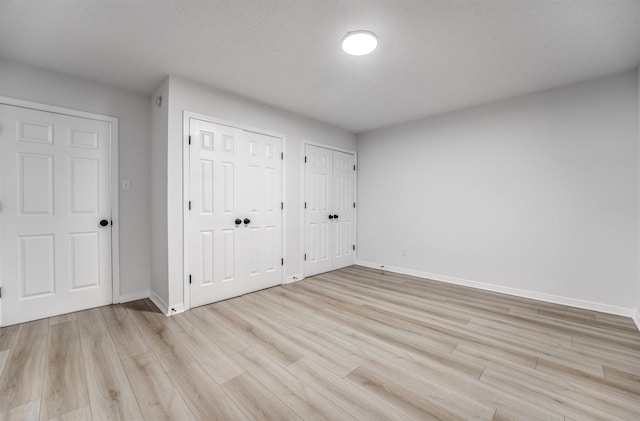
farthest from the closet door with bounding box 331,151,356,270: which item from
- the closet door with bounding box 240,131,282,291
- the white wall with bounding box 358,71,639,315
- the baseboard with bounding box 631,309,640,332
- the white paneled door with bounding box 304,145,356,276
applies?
the baseboard with bounding box 631,309,640,332

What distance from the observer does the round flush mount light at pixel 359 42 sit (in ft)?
6.79

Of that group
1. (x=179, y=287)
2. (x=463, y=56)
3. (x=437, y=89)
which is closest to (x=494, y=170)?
(x=437, y=89)

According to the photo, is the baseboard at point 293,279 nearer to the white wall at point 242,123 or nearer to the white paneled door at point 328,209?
the white wall at point 242,123

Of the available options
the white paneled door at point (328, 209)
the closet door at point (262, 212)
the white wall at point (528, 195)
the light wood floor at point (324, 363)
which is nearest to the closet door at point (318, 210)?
the white paneled door at point (328, 209)

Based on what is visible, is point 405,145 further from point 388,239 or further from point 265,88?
point 265,88

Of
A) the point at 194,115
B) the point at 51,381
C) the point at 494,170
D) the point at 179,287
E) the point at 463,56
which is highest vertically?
the point at 463,56

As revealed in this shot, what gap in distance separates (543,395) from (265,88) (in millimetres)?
3560

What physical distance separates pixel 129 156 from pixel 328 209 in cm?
285

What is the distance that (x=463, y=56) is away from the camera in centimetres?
240

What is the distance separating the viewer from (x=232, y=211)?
3248 mm

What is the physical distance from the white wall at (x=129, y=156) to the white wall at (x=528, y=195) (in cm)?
361

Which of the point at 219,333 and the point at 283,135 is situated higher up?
the point at 283,135

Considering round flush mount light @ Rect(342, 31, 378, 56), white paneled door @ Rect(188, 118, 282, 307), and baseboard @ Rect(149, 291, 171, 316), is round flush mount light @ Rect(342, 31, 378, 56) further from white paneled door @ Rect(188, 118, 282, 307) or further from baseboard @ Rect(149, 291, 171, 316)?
baseboard @ Rect(149, 291, 171, 316)

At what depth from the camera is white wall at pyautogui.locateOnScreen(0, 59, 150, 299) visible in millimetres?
2785
